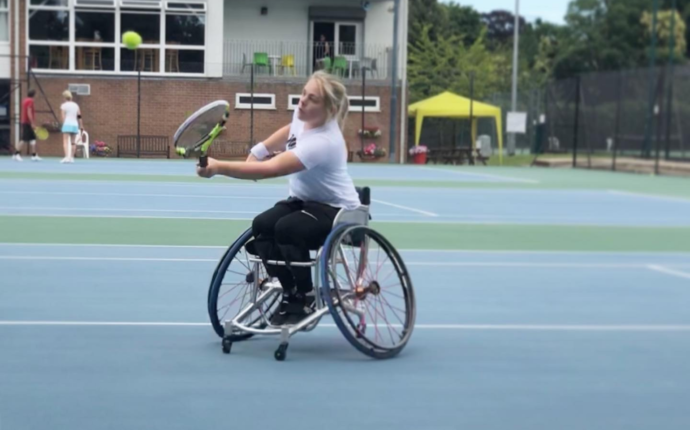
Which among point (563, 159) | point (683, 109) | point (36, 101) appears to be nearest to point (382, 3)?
point (563, 159)

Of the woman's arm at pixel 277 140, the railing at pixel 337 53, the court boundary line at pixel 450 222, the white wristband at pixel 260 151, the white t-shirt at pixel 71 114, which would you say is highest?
the railing at pixel 337 53

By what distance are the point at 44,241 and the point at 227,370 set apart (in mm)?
5481

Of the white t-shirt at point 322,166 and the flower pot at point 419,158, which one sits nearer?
the white t-shirt at point 322,166

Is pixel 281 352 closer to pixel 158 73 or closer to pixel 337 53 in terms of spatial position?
pixel 158 73

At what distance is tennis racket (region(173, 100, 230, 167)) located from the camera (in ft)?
16.1

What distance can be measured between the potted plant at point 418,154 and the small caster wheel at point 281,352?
28.2 meters

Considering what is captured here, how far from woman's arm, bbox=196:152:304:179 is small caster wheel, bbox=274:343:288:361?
2.51 feet

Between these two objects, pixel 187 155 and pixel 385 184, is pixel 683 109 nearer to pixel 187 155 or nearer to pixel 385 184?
pixel 385 184

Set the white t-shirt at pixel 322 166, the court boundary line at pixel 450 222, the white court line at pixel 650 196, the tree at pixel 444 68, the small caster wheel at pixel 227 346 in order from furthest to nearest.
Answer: the tree at pixel 444 68 < the white court line at pixel 650 196 < the court boundary line at pixel 450 222 < the small caster wheel at pixel 227 346 < the white t-shirt at pixel 322 166

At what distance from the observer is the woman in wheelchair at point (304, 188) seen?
5361 mm

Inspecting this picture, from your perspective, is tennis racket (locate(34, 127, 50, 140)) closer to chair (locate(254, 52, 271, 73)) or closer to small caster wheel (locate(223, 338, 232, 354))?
chair (locate(254, 52, 271, 73))

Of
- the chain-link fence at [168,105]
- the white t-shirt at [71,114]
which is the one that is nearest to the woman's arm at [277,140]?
the chain-link fence at [168,105]

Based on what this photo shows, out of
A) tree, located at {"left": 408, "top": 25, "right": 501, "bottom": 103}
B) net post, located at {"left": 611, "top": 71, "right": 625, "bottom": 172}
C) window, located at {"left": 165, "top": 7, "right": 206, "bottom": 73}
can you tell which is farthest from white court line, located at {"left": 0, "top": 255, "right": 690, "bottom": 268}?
tree, located at {"left": 408, "top": 25, "right": 501, "bottom": 103}

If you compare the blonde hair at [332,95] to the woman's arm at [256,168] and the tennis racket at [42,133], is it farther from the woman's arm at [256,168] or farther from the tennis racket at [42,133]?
the tennis racket at [42,133]
